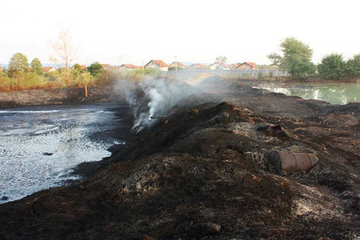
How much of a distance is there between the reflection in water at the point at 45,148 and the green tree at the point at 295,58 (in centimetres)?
2719

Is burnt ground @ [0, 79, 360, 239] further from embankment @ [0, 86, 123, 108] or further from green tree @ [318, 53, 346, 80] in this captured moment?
green tree @ [318, 53, 346, 80]

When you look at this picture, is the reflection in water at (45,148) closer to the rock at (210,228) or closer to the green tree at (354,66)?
the rock at (210,228)

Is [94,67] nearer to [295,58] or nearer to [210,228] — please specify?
[295,58]

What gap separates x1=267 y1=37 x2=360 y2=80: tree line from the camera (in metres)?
33.5

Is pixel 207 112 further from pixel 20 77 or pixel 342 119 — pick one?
pixel 20 77

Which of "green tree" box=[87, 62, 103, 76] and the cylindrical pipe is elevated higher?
"green tree" box=[87, 62, 103, 76]

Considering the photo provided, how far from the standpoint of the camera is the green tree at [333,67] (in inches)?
1325

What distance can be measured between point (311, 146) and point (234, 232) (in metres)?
4.15

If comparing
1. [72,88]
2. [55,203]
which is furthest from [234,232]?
[72,88]

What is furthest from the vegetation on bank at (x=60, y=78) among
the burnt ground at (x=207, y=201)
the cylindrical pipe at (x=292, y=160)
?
the cylindrical pipe at (x=292, y=160)

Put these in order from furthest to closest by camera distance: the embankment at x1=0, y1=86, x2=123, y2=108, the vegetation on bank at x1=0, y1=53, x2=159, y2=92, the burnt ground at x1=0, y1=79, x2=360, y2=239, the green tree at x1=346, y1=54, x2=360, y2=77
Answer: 1. the green tree at x1=346, y1=54, x2=360, y2=77
2. the vegetation on bank at x1=0, y1=53, x2=159, y2=92
3. the embankment at x1=0, y1=86, x2=123, y2=108
4. the burnt ground at x1=0, y1=79, x2=360, y2=239

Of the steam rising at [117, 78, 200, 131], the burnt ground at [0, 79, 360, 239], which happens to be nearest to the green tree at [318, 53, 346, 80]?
the steam rising at [117, 78, 200, 131]

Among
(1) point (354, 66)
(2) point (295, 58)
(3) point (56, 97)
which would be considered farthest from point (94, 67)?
(1) point (354, 66)

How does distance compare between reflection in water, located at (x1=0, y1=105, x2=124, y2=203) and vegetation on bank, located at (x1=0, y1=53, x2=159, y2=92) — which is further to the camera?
vegetation on bank, located at (x1=0, y1=53, x2=159, y2=92)
